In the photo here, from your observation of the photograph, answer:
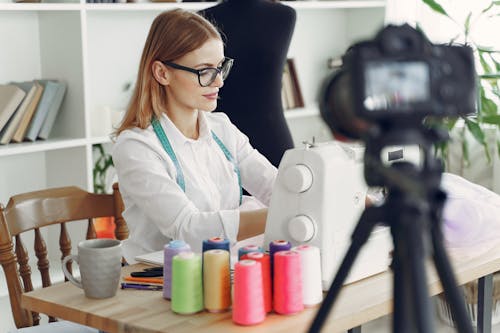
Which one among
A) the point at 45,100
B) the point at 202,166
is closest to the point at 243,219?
the point at 202,166

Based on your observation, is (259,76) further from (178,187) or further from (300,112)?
(300,112)

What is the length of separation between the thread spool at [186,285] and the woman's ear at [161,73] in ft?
2.64

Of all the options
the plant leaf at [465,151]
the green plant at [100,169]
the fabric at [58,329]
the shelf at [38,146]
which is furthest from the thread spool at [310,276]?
the plant leaf at [465,151]

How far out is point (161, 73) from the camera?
240 centimetres

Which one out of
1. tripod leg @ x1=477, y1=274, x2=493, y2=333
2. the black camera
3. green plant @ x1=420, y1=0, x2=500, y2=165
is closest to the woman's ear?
tripod leg @ x1=477, y1=274, x2=493, y2=333

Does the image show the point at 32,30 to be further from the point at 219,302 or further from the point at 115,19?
the point at 219,302

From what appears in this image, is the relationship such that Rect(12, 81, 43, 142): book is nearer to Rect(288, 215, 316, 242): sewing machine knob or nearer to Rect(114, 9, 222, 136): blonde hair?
Rect(114, 9, 222, 136): blonde hair

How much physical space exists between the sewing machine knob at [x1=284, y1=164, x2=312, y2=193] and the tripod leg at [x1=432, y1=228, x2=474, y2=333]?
0.78 metres

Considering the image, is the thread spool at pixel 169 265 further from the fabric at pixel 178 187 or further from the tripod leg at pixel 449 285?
the tripod leg at pixel 449 285

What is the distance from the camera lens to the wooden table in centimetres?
164

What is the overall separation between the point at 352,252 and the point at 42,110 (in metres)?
2.46

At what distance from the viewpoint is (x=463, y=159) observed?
14.2ft

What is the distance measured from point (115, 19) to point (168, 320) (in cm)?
233

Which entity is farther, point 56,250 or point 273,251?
point 56,250
